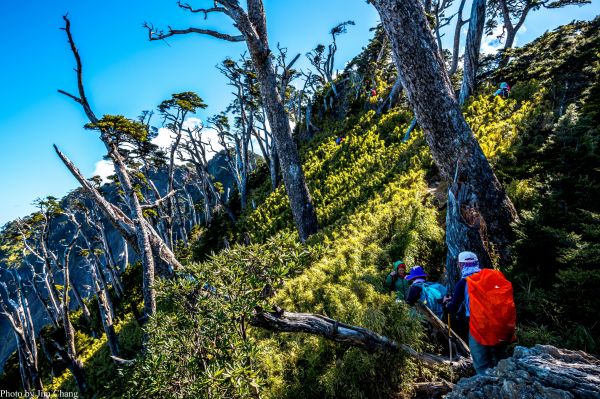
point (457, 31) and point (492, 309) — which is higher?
point (457, 31)

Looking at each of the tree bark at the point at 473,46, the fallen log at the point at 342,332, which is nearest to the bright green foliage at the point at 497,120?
the tree bark at the point at 473,46

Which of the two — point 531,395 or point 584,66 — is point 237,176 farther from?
point 531,395

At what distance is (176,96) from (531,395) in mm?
17889

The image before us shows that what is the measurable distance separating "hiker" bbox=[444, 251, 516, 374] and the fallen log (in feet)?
1.47

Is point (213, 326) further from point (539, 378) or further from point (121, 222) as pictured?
point (121, 222)

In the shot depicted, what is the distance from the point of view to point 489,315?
296cm

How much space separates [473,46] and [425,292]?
9708mm

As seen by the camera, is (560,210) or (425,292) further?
(425,292)

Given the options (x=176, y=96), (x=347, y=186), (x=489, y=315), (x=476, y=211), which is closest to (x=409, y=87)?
(x=476, y=211)

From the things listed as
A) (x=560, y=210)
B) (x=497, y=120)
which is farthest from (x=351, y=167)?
(x=560, y=210)

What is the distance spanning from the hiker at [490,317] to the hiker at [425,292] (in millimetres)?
789

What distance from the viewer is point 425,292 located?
446 cm

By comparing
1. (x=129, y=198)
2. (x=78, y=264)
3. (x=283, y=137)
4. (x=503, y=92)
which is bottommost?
(x=78, y=264)

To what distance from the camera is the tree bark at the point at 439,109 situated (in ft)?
15.6
